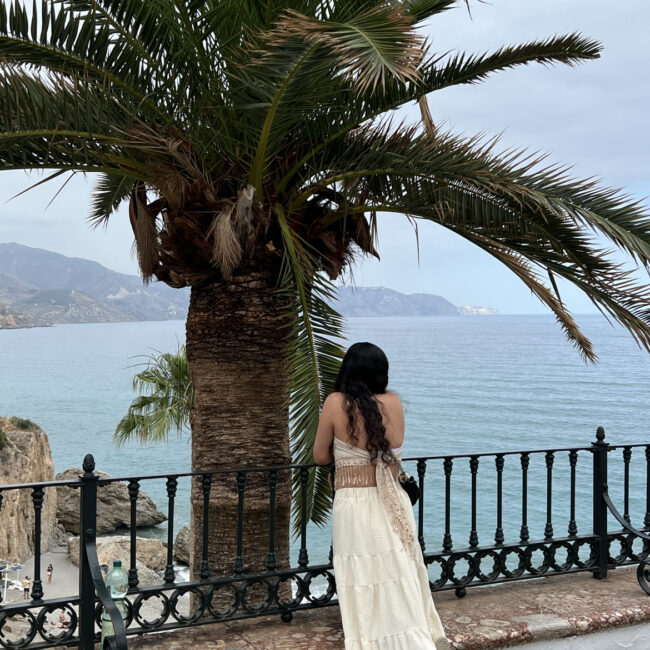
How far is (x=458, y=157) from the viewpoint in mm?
5367

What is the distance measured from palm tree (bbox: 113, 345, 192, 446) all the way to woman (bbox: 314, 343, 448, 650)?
57.8ft

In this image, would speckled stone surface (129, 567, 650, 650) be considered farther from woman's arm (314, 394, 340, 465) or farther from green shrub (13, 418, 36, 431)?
green shrub (13, 418, 36, 431)

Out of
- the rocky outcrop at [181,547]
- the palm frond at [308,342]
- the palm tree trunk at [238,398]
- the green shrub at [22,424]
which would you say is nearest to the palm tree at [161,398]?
the rocky outcrop at [181,547]

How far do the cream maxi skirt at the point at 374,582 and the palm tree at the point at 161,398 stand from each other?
17.6 meters

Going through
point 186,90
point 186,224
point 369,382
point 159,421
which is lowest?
A: point 159,421

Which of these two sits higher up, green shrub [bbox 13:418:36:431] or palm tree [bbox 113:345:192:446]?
palm tree [bbox 113:345:192:446]

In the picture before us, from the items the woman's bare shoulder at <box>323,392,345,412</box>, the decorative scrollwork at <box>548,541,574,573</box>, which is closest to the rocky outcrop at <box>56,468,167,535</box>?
the decorative scrollwork at <box>548,541,574,573</box>

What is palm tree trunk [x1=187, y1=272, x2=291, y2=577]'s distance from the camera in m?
5.98

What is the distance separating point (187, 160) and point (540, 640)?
3.92 metres

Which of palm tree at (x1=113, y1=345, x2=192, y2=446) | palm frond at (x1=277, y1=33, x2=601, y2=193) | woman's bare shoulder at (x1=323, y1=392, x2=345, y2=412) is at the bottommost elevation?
palm tree at (x1=113, y1=345, x2=192, y2=446)

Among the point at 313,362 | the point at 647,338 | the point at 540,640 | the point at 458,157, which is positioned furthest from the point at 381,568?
the point at 458,157

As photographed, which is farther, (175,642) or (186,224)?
(186,224)

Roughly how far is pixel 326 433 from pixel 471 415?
8830cm

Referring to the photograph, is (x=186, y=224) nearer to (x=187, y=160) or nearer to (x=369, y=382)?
(x=187, y=160)
